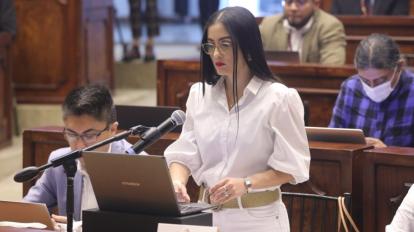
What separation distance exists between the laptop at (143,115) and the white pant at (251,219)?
47.4 inches

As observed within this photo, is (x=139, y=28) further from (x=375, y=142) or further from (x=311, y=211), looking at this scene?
(x=311, y=211)

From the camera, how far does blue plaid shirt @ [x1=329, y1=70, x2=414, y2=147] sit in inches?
196

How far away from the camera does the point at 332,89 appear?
5.85 m

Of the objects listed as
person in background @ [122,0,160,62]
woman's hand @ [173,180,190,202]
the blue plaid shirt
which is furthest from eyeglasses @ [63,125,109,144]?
person in background @ [122,0,160,62]

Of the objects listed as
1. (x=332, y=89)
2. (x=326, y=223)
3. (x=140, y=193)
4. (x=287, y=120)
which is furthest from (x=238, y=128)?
(x=332, y=89)

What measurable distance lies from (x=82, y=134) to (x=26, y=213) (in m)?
0.40

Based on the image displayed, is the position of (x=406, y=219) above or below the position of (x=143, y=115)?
below

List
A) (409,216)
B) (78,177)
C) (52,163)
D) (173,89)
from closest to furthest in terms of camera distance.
Answer: (52,163), (409,216), (78,177), (173,89)

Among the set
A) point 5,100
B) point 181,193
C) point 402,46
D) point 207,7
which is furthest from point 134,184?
point 207,7

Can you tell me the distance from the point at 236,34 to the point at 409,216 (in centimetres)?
89

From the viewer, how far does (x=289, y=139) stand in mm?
3061

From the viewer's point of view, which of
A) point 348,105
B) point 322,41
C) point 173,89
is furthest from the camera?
point 322,41

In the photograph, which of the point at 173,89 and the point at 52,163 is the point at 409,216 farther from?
the point at 173,89

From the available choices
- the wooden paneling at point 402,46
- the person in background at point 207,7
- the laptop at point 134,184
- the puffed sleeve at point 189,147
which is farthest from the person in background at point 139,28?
the laptop at point 134,184
